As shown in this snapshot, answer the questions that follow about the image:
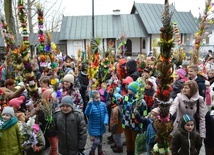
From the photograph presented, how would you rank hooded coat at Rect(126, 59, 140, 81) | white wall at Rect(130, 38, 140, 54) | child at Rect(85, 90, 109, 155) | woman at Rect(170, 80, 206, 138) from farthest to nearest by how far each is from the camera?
white wall at Rect(130, 38, 140, 54), hooded coat at Rect(126, 59, 140, 81), child at Rect(85, 90, 109, 155), woman at Rect(170, 80, 206, 138)

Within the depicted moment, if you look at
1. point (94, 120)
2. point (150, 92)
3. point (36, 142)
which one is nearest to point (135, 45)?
point (150, 92)

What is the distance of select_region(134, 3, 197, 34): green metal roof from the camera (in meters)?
29.3

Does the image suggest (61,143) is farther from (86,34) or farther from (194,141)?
(86,34)

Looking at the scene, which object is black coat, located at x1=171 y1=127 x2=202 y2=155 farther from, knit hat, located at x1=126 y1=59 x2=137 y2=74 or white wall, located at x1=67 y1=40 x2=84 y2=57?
white wall, located at x1=67 y1=40 x2=84 y2=57

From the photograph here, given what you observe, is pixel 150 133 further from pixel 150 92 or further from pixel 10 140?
pixel 10 140

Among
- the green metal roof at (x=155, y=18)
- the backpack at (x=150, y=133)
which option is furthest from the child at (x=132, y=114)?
the green metal roof at (x=155, y=18)

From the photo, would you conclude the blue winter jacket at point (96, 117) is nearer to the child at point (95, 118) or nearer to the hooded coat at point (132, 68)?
the child at point (95, 118)

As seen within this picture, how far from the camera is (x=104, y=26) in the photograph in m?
29.8

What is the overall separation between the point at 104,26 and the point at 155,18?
271 inches

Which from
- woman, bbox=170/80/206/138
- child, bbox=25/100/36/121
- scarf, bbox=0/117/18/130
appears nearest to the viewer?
scarf, bbox=0/117/18/130

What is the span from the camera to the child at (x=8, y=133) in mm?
3592

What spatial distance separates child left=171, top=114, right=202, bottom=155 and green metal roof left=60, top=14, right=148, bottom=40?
84.0 feet

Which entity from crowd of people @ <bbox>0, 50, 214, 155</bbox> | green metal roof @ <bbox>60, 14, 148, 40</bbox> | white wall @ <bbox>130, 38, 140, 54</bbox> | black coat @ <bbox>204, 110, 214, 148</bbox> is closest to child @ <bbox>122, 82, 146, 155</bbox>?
crowd of people @ <bbox>0, 50, 214, 155</bbox>

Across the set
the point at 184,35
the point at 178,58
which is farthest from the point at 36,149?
the point at 184,35
